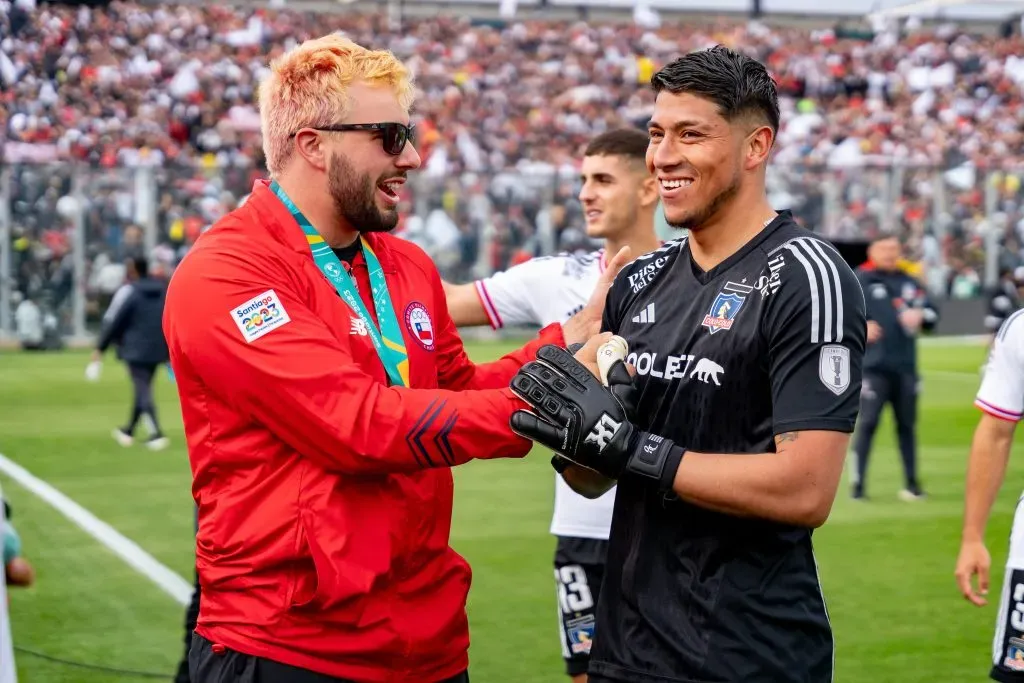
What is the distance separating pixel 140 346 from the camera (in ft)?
49.7

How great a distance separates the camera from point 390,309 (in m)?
3.52

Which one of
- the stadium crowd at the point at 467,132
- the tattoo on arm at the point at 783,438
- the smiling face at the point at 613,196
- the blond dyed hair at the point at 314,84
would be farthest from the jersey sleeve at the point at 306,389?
the stadium crowd at the point at 467,132

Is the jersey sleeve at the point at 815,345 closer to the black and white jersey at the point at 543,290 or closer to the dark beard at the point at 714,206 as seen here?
the dark beard at the point at 714,206

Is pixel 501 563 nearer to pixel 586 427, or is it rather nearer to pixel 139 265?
pixel 586 427

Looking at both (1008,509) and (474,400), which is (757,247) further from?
(1008,509)

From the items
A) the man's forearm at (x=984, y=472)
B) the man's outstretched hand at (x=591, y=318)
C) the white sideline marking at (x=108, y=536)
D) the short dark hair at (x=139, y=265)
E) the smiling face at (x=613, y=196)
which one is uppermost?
the man's outstretched hand at (x=591, y=318)

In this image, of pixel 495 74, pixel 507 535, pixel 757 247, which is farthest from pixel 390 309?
pixel 495 74

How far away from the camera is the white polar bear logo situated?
11.0ft

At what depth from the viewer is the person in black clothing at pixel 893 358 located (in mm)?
12188

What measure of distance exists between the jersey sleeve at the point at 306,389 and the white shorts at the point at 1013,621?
222cm

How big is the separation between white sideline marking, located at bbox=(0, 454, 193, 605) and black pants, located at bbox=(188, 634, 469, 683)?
17.6 ft

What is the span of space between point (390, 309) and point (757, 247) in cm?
93

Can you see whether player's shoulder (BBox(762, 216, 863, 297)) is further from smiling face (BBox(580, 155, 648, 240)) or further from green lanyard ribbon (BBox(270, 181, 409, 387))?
smiling face (BBox(580, 155, 648, 240))

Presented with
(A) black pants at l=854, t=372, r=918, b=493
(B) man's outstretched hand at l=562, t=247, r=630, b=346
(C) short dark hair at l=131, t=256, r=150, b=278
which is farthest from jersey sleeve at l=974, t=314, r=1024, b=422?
(C) short dark hair at l=131, t=256, r=150, b=278
